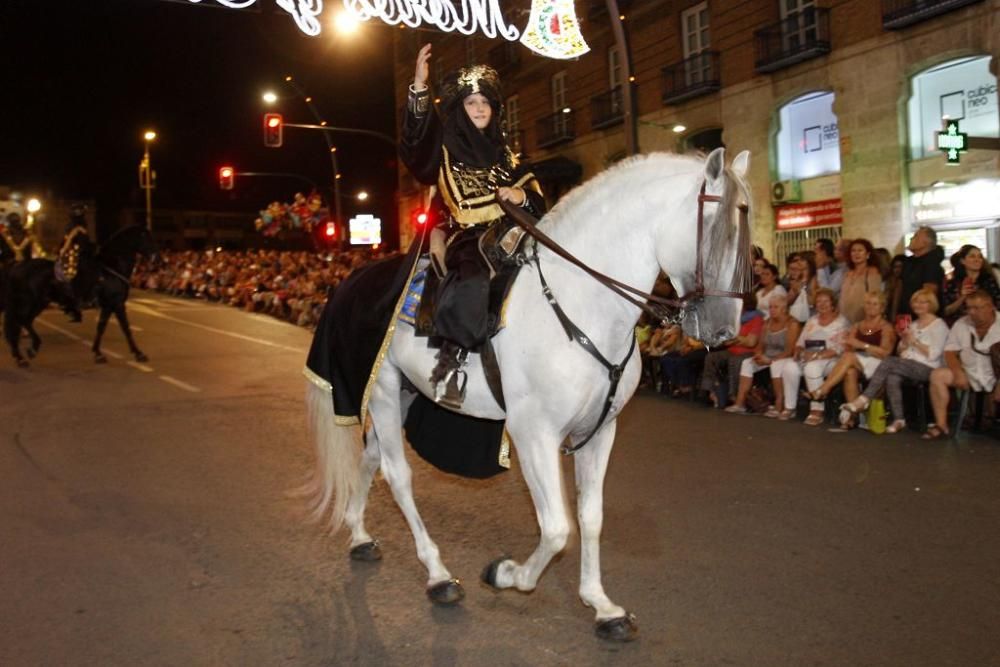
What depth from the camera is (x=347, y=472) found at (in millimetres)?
5602

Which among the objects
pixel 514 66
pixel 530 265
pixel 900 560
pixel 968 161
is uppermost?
pixel 514 66

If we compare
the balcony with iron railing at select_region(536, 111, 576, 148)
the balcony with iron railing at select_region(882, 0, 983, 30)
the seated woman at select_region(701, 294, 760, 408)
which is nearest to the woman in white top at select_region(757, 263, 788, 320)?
the seated woman at select_region(701, 294, 760, 408)

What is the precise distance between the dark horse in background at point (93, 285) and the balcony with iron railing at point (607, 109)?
15.1 metres

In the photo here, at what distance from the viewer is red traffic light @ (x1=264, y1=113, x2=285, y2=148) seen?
1064 inches

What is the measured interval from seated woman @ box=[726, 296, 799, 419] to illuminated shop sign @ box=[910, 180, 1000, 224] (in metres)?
8.51

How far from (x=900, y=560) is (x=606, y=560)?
1658mm

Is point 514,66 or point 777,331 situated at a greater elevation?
Answer: point 514,66

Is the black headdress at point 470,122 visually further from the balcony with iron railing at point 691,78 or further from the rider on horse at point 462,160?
the balcony with iron railing at point 691,78

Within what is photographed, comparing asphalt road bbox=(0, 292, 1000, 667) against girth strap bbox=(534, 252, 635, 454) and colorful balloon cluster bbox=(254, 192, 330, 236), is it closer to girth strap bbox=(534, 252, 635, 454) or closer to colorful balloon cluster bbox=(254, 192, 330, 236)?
girth strap bbox=(534, 252, 635, 454)

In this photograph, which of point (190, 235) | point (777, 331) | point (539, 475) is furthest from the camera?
point (190, 235)

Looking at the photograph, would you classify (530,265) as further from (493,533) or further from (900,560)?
(900,560)

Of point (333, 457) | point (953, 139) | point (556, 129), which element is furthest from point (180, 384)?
point (556, 129)

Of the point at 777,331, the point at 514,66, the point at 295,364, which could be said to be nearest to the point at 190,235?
the point at 514,66

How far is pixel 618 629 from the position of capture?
13.1 feet
